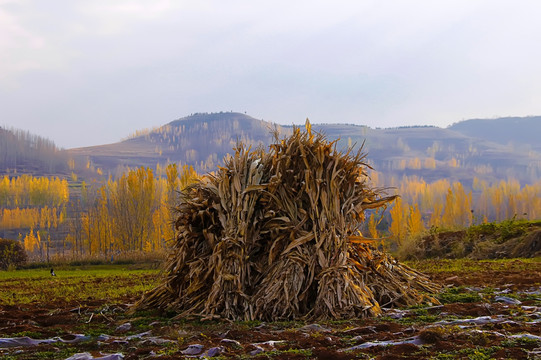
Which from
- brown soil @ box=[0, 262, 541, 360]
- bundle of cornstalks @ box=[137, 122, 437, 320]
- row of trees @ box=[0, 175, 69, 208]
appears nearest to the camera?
brown soil @ box=[0, 262, 541, 360]

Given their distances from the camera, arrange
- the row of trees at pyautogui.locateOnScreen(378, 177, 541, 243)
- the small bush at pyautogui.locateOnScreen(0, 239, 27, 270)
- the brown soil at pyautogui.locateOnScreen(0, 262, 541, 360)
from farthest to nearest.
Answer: the row of trees at pyautogui.locateOnScreen(378, 177, 541, 243) → the small bush at pyautogui.locateOnScreen(0, 239, 27, 270) → the brown soil at pyautogui.locateOnScreen(0, 262, 541, 360)

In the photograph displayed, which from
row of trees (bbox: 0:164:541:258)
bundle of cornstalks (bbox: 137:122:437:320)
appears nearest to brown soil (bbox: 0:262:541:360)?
bundle of cornstalks (bbox: 137:122:437:320)

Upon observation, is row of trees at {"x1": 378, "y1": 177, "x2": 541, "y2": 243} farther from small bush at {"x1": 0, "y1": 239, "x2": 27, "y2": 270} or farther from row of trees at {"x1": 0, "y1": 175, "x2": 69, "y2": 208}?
row of trees at {"x1": 0, "y1": 175, "x2": 69, "y2": 208}

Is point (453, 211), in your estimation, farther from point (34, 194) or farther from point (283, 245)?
point (34, 194)

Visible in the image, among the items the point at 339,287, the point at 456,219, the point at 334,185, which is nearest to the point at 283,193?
the point at 334,185

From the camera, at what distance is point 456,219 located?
81875mm

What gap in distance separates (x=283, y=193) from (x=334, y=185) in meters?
0.72

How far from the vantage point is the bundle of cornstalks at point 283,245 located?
6.73m

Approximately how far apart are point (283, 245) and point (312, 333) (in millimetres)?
1918

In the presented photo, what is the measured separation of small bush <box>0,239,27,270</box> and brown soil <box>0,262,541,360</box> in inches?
1081

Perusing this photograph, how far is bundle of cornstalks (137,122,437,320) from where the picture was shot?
22.1ft

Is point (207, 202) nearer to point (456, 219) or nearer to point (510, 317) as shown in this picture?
point (510, 317)

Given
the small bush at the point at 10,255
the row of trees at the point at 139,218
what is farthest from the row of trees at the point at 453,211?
the small bush at the point at 10,255

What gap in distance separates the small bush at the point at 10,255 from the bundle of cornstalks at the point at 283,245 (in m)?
27.8
